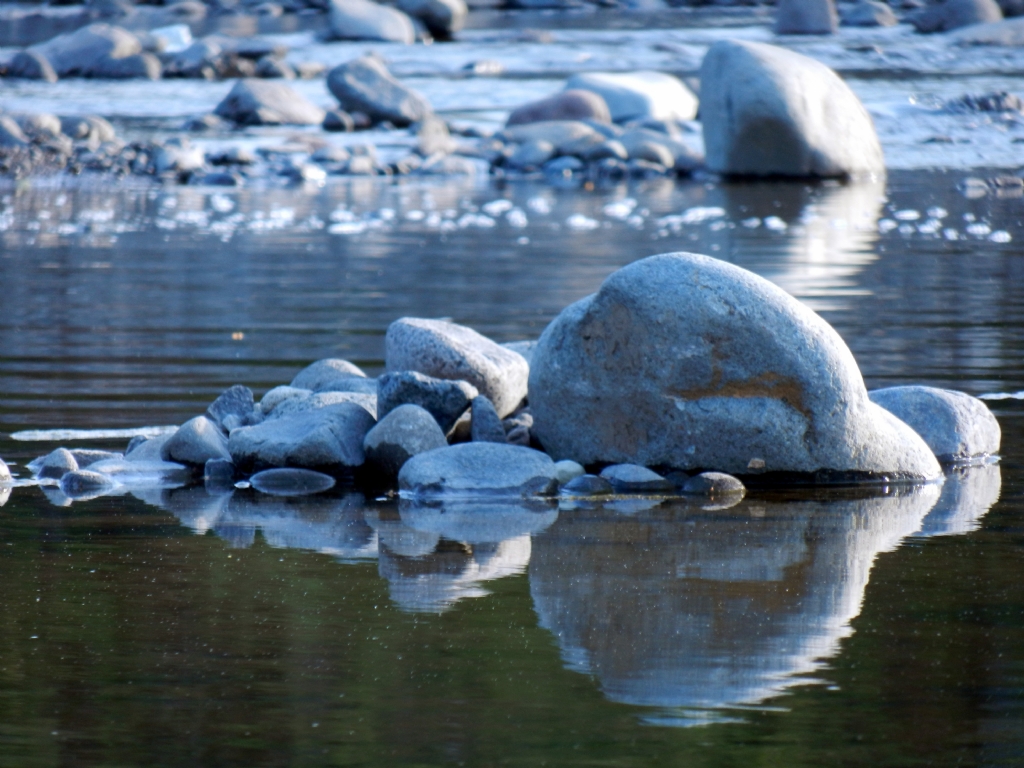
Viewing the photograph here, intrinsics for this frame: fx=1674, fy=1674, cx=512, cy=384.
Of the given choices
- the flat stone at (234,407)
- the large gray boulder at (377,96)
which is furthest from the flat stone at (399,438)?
the large gray boulder at (377,96)

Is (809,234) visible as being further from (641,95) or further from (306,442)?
(641,95)

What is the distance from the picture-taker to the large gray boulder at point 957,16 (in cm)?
4241

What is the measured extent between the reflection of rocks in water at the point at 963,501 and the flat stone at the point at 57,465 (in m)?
3.15

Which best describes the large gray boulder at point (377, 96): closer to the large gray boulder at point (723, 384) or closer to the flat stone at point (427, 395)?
the flat stone at point (427, 395)

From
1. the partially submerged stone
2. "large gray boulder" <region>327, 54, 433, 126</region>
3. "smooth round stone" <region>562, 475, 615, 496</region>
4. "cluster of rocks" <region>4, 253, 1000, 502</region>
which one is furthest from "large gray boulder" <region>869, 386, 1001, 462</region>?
"large gray boulder" <region>327, 54, 433, 126</region>

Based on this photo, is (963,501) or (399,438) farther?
(399,438)

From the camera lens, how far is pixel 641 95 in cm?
2856

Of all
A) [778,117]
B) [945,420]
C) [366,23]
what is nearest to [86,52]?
[366,23]

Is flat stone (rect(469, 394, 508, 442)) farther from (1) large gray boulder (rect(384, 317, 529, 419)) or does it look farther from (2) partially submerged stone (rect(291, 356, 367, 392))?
(2) partially submerged stone (rect(291, 356, 367, 392))

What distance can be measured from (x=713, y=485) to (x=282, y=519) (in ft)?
5.10

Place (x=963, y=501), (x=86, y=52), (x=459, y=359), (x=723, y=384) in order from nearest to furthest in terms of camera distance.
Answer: (x=963, y=501) < (x=723, y=384) < (x=459, y=359) < (x=86, y=52)

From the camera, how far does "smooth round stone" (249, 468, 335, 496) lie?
6293mm

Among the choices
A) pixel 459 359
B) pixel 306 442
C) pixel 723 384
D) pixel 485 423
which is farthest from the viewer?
pixel 459 359

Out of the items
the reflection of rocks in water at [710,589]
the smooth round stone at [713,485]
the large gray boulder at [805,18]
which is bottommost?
the large gray boulder at [805,18]
